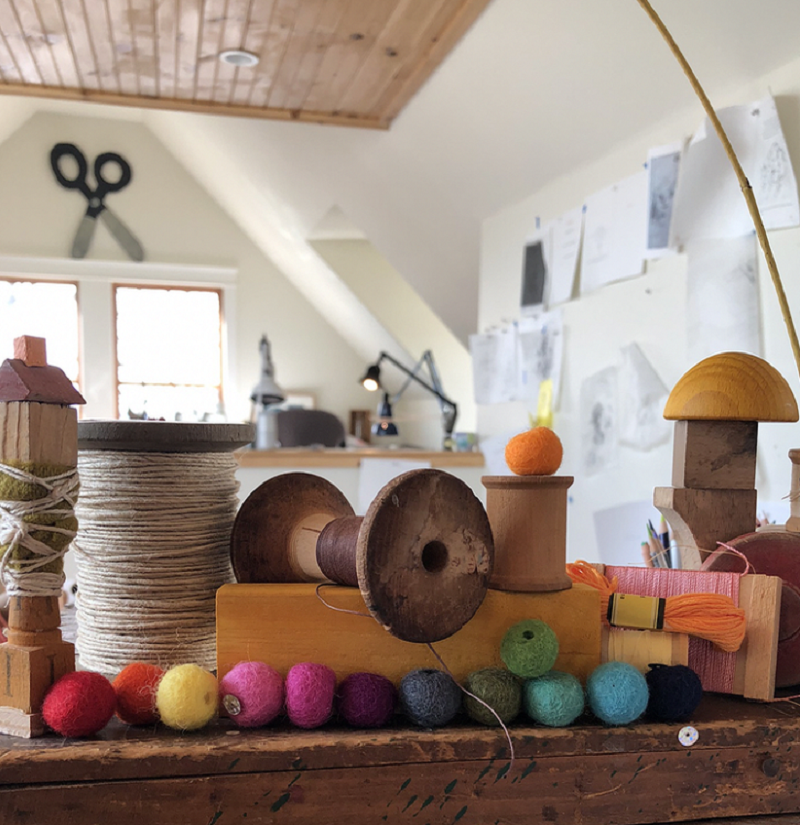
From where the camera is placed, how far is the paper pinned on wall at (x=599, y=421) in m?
1.70

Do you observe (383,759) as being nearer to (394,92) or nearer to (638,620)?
(638,620)

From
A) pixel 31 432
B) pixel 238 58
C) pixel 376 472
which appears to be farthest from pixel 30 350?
pixel 376 472

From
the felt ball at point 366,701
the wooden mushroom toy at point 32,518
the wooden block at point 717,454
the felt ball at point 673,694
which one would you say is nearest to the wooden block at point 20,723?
the wooden mushroom toy at point 32,518

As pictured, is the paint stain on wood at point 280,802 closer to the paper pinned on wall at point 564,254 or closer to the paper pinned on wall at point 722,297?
the paper pinned on wall at point 722,297

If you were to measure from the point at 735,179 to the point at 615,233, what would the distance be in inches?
16.5

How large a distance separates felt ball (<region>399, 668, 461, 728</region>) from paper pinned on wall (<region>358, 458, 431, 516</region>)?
197 cm

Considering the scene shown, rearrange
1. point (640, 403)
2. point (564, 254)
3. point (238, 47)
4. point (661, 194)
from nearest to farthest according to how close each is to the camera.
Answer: point (661, 194)
point (640, 403)
point (564, 254)
point (238, 47)

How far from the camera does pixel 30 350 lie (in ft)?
1.87

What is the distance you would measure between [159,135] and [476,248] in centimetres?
366

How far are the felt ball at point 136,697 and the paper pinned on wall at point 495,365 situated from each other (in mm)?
1779

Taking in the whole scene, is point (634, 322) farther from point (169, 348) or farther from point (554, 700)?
point (169, 348)

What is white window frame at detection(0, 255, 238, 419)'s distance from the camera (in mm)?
5121

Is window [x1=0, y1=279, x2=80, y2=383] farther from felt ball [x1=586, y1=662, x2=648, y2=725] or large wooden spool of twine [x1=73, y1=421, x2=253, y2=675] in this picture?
felt ball [x1=586, y1=662, x2=648, y2=725]

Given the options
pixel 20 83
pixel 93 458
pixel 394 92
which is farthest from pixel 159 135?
pixel 93 458
